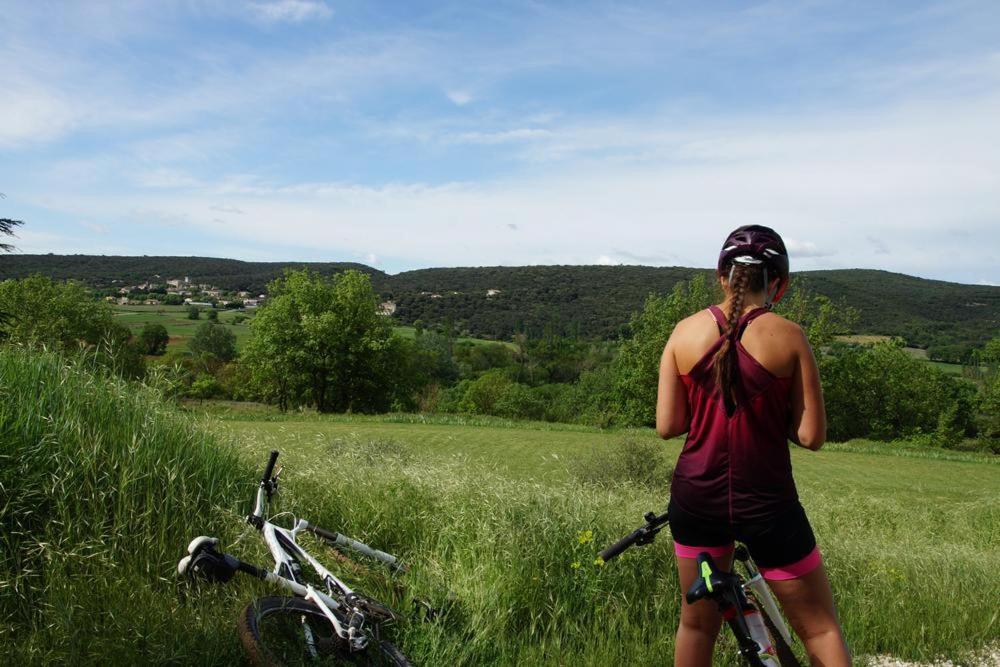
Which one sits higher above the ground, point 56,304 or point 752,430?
point 752,430

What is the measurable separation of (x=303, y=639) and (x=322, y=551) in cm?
94

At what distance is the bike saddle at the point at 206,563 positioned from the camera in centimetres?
263

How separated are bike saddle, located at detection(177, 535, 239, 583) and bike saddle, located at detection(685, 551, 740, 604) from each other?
1707mm

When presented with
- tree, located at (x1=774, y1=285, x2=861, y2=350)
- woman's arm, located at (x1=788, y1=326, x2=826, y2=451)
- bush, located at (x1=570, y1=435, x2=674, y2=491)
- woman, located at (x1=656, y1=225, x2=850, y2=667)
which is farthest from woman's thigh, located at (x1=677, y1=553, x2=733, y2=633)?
tree, located at (x1=774, y1=285, x2=861, y2=350)

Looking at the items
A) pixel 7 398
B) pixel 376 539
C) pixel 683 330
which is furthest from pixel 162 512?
pixel 683 330

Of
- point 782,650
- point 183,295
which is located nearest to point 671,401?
point 782,650

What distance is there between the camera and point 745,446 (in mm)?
2232

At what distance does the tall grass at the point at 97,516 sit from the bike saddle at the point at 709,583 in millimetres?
1984

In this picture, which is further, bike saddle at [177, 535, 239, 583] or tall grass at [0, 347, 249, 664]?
tall grass at [0, 347, 249, 664]

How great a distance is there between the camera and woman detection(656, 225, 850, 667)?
2223 millimetres

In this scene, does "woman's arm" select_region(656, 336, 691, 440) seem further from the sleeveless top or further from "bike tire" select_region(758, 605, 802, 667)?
"bike tire" select_region(758, 605, 802, 667)

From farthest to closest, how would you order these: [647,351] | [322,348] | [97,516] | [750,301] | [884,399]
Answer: [884,399]
[647,351]
[322,348]
[97,516]
[750,301]

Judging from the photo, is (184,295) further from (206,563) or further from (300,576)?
(206,563)

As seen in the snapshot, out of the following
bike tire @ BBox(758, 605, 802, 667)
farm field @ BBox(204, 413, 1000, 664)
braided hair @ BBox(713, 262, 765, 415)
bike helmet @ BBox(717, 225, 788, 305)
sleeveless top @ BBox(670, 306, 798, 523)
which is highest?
bike helmet @ BBox(717, 225, 788, 305)
